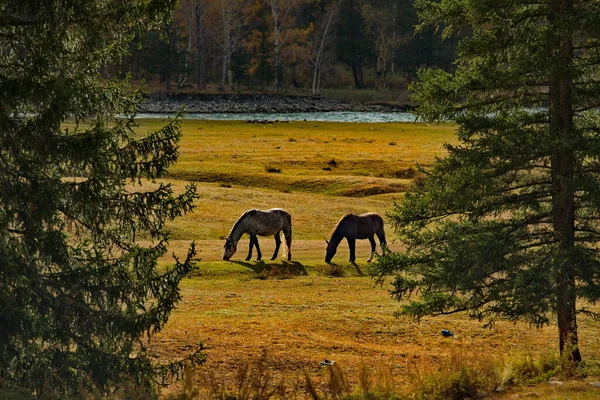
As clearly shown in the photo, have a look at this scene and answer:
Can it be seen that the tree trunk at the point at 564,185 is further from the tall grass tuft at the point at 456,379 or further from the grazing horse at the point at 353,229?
the grazing horse at the point at 353,229

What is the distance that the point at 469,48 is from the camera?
16.7 meters

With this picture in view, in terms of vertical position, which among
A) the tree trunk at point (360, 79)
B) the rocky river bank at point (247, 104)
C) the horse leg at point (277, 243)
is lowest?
the horse leg at point (277, 243)

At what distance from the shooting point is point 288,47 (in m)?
128

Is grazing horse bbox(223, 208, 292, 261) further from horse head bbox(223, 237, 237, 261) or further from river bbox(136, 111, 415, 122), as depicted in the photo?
river bbox(136, 111, 415, 122)

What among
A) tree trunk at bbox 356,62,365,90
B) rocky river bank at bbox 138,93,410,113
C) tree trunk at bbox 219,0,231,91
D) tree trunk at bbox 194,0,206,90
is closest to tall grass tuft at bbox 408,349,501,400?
rocky river bank at bbox 138,93,410,113

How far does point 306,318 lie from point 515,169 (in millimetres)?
7863

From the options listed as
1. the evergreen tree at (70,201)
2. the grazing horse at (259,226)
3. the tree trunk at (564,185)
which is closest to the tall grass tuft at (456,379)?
the tree trunk at (564,185)

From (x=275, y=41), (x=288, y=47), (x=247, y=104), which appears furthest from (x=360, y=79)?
(x=247, y=104)

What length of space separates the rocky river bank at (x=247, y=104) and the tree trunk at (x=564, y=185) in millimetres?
96595

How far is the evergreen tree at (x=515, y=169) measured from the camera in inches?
616

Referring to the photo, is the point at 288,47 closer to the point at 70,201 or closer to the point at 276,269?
the point at 276,269

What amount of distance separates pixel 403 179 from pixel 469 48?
36875mm

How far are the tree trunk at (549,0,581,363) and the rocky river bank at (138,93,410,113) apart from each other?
317 feet

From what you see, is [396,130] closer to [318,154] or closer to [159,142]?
[318,154]
